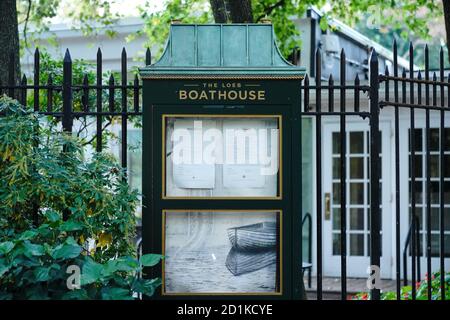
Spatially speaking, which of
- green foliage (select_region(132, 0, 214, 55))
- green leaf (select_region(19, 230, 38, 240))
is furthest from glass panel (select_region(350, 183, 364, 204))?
green leaf (select_region(19, 230, 38, 240))

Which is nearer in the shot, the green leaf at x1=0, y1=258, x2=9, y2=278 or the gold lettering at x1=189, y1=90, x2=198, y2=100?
the green leaf at x1=0, y1=258, x2=9, y2=278

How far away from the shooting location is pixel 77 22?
13086 millimetres

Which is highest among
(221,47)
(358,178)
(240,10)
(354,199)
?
(240,10)

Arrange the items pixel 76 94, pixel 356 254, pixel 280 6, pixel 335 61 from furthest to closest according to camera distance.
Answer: pixel 335 61, pixel 356 254, pixel 280 6, pixel 76 94

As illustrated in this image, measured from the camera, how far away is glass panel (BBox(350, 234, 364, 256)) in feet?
36.7

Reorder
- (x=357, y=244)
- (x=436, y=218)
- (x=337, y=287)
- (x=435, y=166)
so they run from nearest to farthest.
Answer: (x=337, y=287) < (x=436, y=218) < (x=435, y=166) < (x=357, y=244)

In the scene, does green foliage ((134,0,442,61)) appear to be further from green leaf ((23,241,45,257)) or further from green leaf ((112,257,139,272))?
green leaf ((23,241,45,257))

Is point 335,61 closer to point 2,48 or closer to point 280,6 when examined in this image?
point 280,6

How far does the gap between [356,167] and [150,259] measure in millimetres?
7182

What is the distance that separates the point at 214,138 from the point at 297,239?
2.74 ft

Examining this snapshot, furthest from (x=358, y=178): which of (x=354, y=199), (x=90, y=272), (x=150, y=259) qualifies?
(x=90, y=272)

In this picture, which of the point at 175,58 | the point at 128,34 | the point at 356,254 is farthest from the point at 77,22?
the point at 175,58

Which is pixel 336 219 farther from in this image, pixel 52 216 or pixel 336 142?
pixel 52 216

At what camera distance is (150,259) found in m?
4.49
